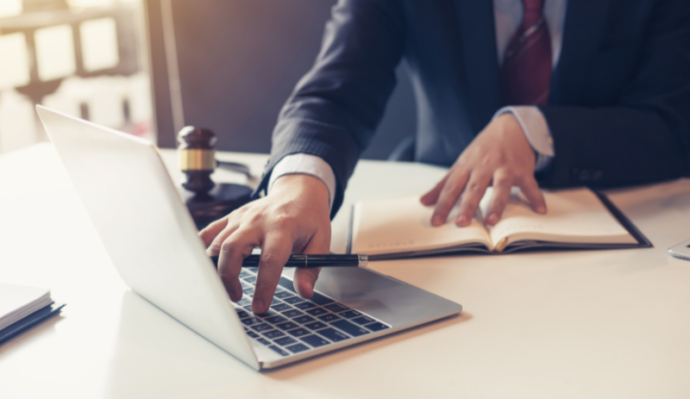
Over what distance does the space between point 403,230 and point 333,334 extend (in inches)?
13.2

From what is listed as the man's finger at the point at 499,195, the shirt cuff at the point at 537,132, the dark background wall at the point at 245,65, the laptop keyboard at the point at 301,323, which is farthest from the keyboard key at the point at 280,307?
the dark background wall at the point at 245,65

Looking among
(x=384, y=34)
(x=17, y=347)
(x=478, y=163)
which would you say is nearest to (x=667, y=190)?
(x=478, y=163)

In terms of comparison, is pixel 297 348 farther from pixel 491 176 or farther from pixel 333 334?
pixel 491 176

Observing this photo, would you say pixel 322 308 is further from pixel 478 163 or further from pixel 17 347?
pixel 478 163

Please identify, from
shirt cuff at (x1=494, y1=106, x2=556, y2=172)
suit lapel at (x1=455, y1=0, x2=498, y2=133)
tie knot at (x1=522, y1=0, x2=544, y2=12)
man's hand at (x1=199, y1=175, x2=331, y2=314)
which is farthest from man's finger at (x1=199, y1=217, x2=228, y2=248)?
tie knot at (x1=522, y1=0, x2=544, y2=12)

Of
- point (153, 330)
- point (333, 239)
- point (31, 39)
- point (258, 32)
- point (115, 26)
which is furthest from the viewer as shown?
point (115, 26)

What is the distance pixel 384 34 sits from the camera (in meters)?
1.24

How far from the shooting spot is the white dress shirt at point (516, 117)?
85cm

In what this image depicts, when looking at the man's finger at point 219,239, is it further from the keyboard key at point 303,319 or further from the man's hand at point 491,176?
the man's hand at point 491,176

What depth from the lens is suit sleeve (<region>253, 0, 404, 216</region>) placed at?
929 mm

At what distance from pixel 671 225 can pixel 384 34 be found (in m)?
0.71

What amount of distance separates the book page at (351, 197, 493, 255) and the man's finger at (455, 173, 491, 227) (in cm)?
1

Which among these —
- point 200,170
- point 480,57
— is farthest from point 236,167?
point 480,57

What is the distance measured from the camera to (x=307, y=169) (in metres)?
0.84
